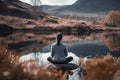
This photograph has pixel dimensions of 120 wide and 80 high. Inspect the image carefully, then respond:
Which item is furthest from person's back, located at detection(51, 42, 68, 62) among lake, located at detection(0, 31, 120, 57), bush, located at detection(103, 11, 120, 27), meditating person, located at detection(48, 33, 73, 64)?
bush, located at detection(103, 11, 120, 27)

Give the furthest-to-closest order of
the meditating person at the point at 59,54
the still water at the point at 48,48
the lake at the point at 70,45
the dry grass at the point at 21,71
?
the lake at the point at 70,45 → the still water at the point at 48,48 → the meditating person at the point at 59,54 → the dry grass at the point at 21,71

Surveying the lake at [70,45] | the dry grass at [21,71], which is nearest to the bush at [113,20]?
the lake at [70,45]

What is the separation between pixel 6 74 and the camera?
741cm

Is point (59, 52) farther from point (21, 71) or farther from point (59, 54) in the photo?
point (21, 71)

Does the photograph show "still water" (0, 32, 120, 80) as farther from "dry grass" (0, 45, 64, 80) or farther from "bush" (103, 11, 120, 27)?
"bush" (103, 11, 120, 27)

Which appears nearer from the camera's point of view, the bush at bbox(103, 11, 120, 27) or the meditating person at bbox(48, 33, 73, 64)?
the meditating person at bbox(48, 33, 73, 64)

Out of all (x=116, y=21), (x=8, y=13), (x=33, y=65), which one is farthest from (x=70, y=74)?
(x=8, y=13)

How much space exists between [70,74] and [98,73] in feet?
20.1

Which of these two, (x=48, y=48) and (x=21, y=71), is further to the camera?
(x=48, y=48)

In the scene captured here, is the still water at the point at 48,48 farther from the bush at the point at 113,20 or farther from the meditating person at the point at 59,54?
the bush at the point at 113,20

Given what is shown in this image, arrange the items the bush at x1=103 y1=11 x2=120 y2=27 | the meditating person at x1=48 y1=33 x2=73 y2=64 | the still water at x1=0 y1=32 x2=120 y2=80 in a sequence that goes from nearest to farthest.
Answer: the meditating person at x1=48 y1=33 x2=73 y2=64 < the still water at x1=0 y1=32 x2=120 y2=80 < the bush at x1=103 y1=11 x2=120 y2=27

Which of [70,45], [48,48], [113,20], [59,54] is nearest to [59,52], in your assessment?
[59,54]

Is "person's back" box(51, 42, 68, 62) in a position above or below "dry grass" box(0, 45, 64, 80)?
below

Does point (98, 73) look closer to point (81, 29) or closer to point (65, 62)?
point (65, 62)
